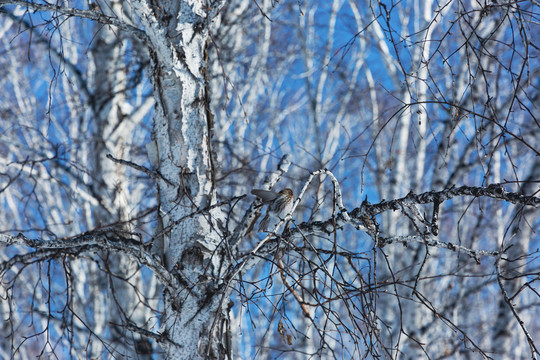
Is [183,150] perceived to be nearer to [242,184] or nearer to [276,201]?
[276,201]

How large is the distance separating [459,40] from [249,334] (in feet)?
16.2

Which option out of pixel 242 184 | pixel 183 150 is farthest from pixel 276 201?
pixel 242 184

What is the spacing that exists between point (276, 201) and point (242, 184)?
44.4 inches

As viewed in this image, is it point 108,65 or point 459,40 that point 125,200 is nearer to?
point 108,65

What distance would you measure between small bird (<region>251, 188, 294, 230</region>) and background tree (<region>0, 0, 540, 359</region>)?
86 mm

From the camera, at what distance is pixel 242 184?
3.09 meters

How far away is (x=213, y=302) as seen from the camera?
188 cm

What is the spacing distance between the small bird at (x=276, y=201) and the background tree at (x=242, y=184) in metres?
0.09

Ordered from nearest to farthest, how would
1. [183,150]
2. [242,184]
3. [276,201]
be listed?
[276,201], [183,150], [242,184]

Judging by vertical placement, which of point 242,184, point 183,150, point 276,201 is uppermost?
point 242,184

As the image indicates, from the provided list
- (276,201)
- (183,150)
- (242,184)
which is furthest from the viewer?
(242,184)

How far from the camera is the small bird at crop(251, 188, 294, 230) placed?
1.91m

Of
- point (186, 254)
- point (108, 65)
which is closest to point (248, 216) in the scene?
point (186, 254)

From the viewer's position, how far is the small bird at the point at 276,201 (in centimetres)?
191
